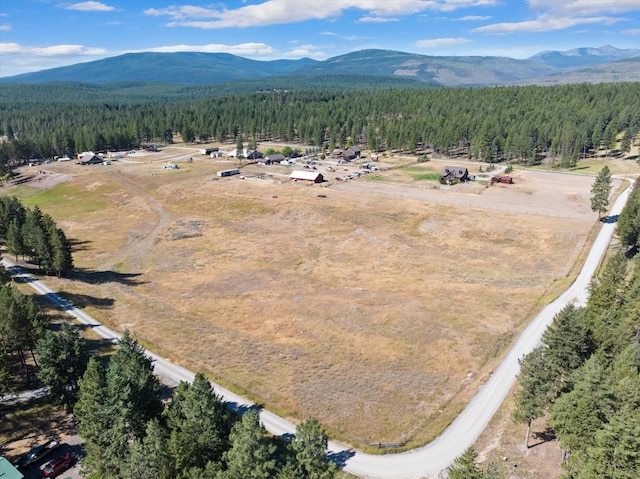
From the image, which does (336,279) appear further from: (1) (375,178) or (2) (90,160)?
(2) (90,160)

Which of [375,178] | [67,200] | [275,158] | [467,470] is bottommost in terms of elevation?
[67,200]

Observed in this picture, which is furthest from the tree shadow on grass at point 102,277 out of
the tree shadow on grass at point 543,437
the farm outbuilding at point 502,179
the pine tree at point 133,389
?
the farm outbuilding at point 502,179

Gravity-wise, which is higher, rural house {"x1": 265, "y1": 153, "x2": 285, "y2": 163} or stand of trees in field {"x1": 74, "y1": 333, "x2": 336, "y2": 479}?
rural house {"x1": 265, "y1": 153, "x2": 285, "y2": 163}

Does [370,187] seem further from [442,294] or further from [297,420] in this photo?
[297,420]

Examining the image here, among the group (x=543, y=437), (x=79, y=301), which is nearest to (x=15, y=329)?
(x=79, y=301)

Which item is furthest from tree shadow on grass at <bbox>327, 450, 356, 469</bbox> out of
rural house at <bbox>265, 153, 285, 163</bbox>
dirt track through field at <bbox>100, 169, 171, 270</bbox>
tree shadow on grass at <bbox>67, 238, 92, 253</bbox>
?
Answer: rural house at <bbox>265, 153, 285, 163</bbox>

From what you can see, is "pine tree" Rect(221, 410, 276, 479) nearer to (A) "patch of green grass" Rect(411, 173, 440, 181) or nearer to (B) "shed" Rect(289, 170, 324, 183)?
(B) "shed" Rect(289, 170, 324, 183)

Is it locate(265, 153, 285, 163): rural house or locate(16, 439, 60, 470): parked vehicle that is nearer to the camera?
locate(16, 439, 60, 470): parked vehicle
